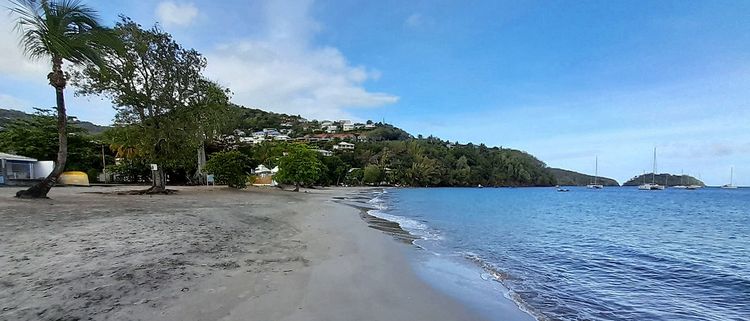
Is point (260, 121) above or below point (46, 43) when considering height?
above

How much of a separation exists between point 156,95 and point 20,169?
20165 mm

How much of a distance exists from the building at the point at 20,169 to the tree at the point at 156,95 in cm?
1190

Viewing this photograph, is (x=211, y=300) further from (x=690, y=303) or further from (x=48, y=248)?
(x=690, y=303)

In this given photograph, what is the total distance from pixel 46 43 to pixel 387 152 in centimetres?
10936

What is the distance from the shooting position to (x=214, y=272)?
19.7 ft

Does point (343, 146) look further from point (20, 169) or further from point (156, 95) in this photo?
point (156, 95)

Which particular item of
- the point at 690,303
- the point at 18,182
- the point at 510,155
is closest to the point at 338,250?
the point at 690,303

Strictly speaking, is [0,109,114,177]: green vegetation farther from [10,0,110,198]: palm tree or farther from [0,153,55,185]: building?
[10,0,110,198]: palm tree

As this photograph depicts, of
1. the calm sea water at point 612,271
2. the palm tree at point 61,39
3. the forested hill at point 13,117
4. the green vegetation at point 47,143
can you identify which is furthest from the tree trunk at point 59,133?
the green vegetation at point 47,143

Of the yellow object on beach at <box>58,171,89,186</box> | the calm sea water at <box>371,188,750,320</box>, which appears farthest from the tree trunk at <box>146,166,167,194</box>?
the calm sea water at <box>371,188,750,320</box>

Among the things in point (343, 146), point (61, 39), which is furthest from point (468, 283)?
point (343, 146)

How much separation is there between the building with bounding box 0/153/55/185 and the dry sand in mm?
26617

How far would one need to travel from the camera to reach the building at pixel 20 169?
29.0 metres

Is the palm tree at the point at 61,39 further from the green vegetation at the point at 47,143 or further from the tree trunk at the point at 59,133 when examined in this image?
the green vegetation at the point at 47,143
